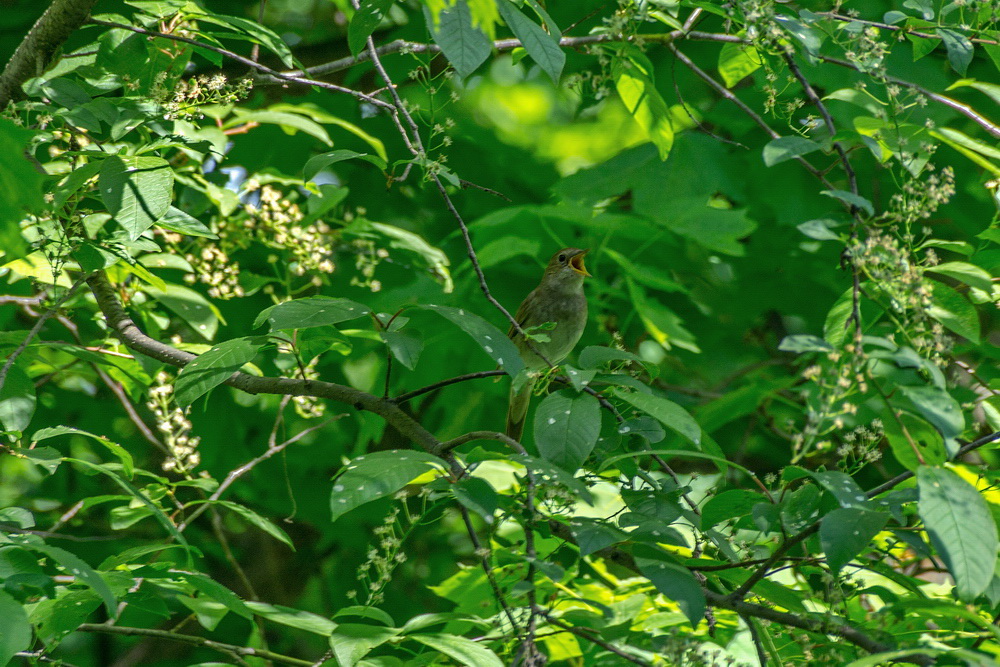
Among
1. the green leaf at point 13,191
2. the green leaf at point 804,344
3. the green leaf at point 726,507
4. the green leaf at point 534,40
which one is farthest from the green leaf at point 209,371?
the green leaf at point 804,344

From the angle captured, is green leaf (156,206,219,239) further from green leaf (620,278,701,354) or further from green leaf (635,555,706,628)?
green leaf (620,278,701,354)

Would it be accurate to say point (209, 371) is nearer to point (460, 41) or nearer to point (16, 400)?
point (16, 400)

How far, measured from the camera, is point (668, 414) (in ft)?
6.13

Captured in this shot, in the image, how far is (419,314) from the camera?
4215 mm

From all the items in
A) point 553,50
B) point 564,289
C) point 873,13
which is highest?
point 553,50

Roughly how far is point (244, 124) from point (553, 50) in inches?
96.9

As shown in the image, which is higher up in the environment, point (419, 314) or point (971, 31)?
point (971, 31)

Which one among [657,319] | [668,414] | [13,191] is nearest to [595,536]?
[668,414]

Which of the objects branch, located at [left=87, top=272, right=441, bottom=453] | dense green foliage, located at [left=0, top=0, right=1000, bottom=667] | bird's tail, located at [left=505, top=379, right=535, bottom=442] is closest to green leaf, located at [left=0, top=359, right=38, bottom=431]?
dense green foliage, located at [left=0, top=0, right=1000, bottom=667]

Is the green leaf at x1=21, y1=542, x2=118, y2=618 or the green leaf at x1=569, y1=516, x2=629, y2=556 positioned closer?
the green leaf at x1=21, y1=542, x2=118, y2=618

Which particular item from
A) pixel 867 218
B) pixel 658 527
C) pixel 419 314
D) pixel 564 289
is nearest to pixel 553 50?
pixel 867 218

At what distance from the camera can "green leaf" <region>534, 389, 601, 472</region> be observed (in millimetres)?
1895

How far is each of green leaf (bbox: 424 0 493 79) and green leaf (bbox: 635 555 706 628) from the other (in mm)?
1113

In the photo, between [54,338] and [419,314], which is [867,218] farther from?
[54,338]
